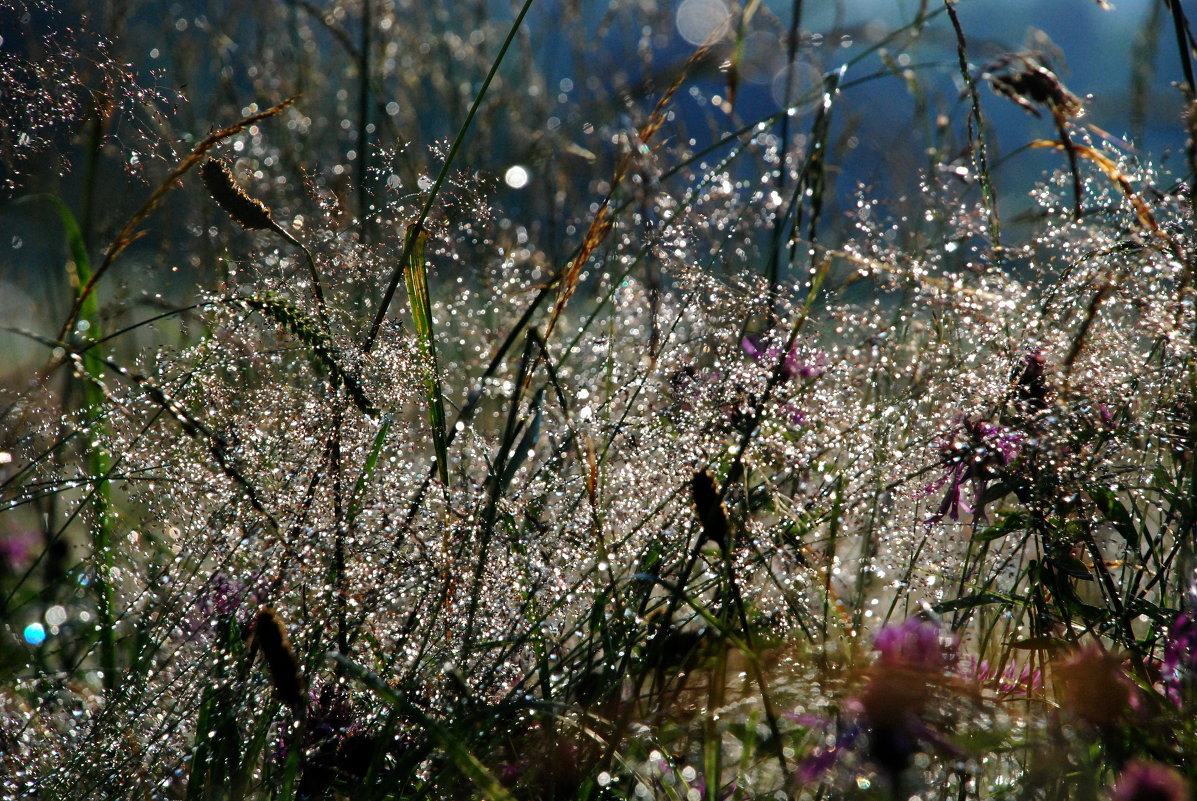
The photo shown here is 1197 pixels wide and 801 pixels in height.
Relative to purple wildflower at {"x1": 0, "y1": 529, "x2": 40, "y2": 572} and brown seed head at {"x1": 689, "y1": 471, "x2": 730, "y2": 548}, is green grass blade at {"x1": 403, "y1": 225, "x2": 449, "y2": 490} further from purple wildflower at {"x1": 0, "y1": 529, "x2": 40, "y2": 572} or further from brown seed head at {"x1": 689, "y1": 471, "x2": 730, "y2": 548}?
purple wildflower at {"x1": 0, "y1": 529, "x2": 40, "y2": 572}

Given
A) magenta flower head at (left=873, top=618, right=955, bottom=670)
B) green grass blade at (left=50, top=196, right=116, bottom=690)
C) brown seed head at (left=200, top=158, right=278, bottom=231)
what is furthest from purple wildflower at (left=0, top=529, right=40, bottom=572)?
magenta flower head at (left=873, top=618, right=955, bottom=670)

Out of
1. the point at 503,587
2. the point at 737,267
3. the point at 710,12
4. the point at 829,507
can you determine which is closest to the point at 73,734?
the point at 503,587

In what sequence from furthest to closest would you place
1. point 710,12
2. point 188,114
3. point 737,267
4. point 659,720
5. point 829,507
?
point 710,12
point 188,114
point 737,267
point 829,507
point 659,720

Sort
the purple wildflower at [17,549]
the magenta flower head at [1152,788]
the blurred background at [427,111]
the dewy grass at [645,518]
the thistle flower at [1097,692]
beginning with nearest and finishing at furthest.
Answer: the magenta flower head at [1152,788], the thistle flower at [1097,692], the dewy grass at [645,518], the blurred background at [427,111], the purple wildflower at [17,549]

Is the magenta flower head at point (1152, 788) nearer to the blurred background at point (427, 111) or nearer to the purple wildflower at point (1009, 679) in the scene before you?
the purple wildflower at point (1009, 679)

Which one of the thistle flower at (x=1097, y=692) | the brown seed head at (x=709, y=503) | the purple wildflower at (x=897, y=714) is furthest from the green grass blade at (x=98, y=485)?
the thistle flower at (x=1097, y=692)

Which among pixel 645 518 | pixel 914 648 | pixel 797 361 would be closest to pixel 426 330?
pixel 645 518

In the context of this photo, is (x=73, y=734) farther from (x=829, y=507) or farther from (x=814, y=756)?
(x=829, y=507)

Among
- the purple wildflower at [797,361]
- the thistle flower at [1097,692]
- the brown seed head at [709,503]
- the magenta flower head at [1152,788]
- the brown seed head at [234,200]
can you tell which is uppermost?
the brown seed head at [234,200]
